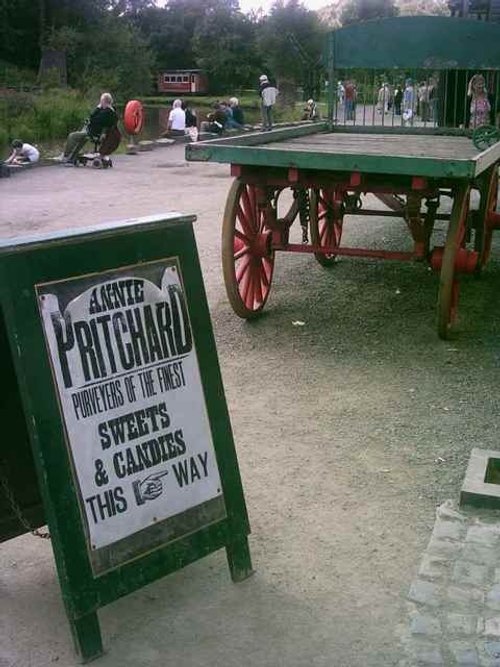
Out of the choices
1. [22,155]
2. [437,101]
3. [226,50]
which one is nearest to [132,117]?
[22,155]

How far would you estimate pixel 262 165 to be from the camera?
18.9 ft

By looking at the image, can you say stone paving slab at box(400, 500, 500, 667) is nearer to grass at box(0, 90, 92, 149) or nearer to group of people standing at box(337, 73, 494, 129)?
group of people standing at box(337, 73, 494, 129)

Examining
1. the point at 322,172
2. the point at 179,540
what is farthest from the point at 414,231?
the point at 179,540

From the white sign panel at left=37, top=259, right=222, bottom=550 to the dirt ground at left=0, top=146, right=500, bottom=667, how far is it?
1.36 feet

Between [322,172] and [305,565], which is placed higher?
[322,172]

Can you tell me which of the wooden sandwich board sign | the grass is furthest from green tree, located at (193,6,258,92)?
the wooden sandwich board sign

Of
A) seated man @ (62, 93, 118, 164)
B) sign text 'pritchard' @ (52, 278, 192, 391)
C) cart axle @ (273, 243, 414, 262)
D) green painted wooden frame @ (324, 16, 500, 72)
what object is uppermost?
green painted wooden frame @ (324, 16, 500, 72)

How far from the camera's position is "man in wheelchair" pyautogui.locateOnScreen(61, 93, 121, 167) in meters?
16.7

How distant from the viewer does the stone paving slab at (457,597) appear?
9.28ft

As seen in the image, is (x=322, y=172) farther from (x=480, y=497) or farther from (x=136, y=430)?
(x=136, y=430)

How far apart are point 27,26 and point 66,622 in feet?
152

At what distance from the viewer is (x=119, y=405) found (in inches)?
113

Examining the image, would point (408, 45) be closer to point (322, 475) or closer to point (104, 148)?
point (322, 475)

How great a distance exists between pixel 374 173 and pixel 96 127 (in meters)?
12.1
